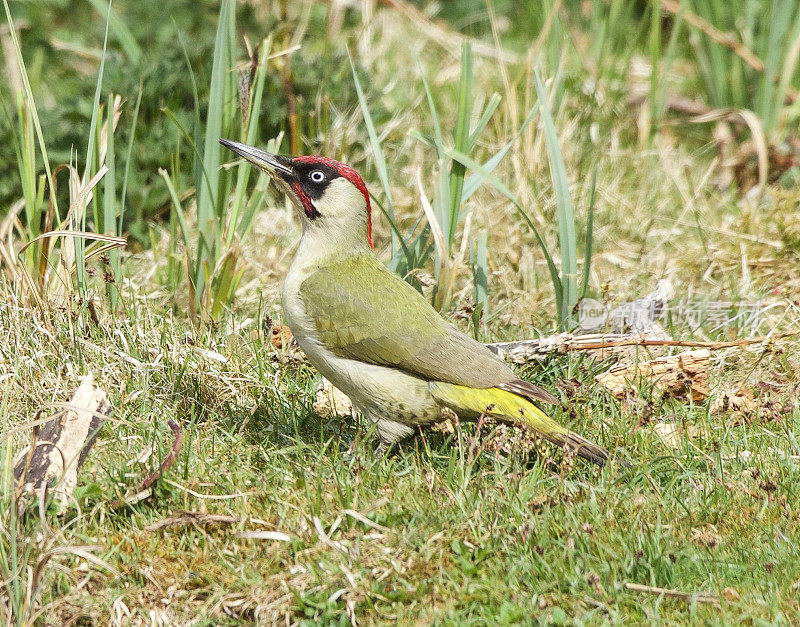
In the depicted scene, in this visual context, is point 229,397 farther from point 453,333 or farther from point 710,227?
point 710,227

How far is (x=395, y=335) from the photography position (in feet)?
11.2

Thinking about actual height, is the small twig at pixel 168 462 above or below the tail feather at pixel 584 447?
above

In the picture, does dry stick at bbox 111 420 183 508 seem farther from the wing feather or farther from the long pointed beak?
the long pointed beak

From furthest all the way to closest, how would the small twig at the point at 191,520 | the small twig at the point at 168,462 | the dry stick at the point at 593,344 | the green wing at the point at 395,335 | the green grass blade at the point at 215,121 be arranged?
1. the green grass blade at the point at 215,121
2. the dry stick at the point at 593,344
3. the green wing at the point at 395,335
4. the small twig at the point at 168,462
5. the small twig at the point at 191,520

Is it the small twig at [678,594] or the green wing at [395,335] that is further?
the green wing at [395,335]

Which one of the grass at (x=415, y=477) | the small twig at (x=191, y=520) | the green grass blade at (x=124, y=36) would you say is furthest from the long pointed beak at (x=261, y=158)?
the green grass blade at (x=124, y=36)

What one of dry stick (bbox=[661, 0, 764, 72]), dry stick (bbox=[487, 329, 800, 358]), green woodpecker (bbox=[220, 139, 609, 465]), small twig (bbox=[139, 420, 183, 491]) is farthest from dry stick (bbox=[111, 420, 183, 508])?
dry stick (bbox=[661, 0, 764, 72])

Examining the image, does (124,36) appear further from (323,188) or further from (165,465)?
(165,465)

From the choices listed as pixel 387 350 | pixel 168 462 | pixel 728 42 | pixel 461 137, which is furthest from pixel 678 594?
pixel 728 42

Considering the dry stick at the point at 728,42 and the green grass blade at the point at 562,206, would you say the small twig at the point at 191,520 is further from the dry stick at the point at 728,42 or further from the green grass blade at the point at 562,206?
the dry stick at the point at 728,42

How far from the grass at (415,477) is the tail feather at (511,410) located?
99mm

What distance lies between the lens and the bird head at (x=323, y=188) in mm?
3680

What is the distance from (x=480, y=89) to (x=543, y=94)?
81.2 inches

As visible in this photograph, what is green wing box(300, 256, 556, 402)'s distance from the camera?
3.34 m
